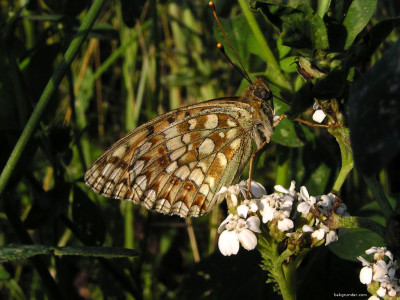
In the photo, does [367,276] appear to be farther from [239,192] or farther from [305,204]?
[239,192]

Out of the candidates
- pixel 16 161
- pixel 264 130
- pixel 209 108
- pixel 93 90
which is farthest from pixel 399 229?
pixel 93 90

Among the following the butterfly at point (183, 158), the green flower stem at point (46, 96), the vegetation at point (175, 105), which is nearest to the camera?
the vegetation at point (175, 105)

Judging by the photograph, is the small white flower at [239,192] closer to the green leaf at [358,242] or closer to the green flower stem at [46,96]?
the green leaf at [358,242]

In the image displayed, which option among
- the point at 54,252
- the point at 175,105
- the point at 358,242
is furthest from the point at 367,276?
the point at 175,105

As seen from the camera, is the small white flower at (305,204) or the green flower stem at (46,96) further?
the green flower stem at (46,96)

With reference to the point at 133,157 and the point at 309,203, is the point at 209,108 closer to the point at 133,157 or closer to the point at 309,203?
the point at 133,157

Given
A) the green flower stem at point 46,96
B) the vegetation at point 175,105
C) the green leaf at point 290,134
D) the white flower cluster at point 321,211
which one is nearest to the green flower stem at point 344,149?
the vegetation at point 175,105

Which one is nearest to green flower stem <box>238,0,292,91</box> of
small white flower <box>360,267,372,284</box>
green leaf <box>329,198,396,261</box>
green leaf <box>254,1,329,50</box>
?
green leaf <box>254,1,329,50</box>
